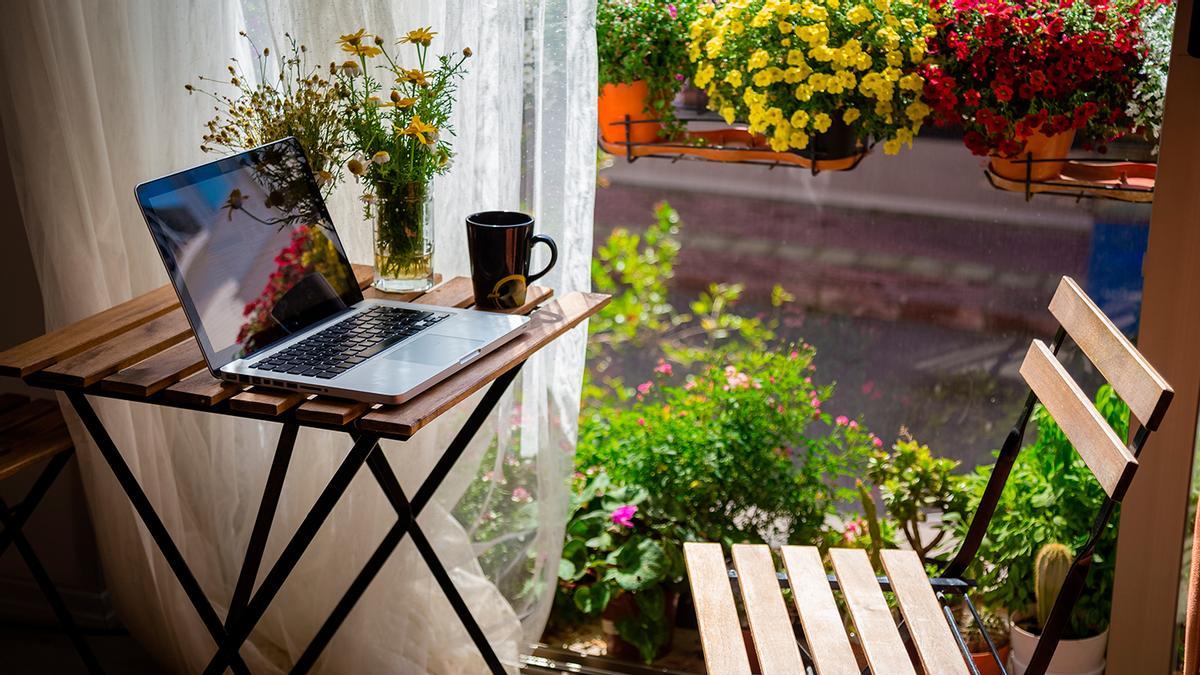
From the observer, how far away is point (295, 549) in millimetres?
1673

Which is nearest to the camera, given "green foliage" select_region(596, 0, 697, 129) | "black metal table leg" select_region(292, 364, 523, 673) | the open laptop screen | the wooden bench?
the open laptop screen

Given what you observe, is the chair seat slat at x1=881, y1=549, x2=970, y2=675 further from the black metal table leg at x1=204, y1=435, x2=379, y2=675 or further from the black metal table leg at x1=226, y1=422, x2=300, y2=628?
the black metal table leg at x1=226, y1=422, x2=300, y2=628

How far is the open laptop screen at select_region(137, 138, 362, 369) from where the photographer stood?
5.30ft

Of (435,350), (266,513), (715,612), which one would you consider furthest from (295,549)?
(715,612)

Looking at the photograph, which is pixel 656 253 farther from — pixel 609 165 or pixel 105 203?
pixel 105 203

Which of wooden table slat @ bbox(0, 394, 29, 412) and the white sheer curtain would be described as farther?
wooden table slat @ bbox(0, 394, 29, 412)

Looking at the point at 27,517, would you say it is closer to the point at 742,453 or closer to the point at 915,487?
the point at 742,453

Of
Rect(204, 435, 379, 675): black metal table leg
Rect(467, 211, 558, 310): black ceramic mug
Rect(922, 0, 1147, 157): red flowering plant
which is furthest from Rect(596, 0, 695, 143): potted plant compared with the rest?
Rect(204, 435, 379, 675): black metal table leg

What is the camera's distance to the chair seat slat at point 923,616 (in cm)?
172

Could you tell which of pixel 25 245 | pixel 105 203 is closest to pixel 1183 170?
pixel 105 203

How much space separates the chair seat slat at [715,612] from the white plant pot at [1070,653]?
0.80 m

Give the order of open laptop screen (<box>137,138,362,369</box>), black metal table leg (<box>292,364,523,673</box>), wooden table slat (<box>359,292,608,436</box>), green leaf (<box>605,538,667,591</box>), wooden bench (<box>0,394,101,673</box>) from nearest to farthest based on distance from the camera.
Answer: wooden table slat (<box>359,292,608,436</box>) → open laptop screen (<box>137,138,362,369</box>) → black metal table leg (<box>292,364,523,673</box>) → wooden bench (<box>0,394,101,673</box>) → green leaf (<box>605,538,667,591</box>)

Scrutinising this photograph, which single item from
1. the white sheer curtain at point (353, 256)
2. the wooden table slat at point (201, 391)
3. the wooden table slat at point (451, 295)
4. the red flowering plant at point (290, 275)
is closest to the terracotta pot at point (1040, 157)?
the white sheer curtain at point (353, 256)

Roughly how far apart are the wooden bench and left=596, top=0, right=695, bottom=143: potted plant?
1.25 metres
